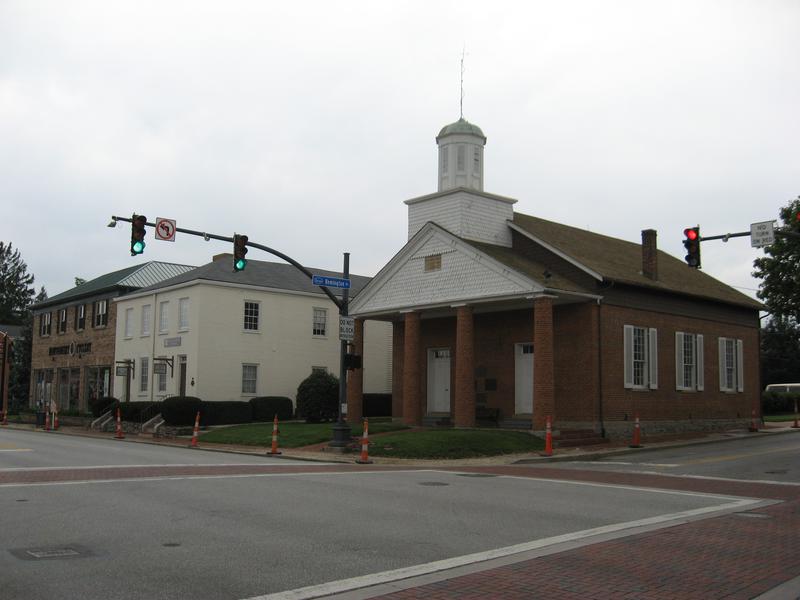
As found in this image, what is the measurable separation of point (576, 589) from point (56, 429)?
40.8 metres

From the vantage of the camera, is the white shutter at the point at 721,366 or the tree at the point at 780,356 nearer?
the white shutter at the point at 721,366

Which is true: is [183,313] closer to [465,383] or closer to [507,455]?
[465,383]

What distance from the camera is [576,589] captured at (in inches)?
289

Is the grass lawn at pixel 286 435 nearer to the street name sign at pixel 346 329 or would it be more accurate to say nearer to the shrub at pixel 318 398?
the shrub at pixel 318 398

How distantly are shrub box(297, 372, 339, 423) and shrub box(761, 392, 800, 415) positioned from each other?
29.5 metres

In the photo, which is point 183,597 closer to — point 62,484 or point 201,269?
point 62,484

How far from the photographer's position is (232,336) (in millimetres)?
40906

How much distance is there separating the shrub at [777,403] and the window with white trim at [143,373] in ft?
122

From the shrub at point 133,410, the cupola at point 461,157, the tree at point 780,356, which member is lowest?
the shrub at point 133,410

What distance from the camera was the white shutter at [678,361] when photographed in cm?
3073

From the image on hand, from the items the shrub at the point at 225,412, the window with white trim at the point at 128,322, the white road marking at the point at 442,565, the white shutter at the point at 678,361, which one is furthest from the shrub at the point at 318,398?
the white road marking at the point at 442,565

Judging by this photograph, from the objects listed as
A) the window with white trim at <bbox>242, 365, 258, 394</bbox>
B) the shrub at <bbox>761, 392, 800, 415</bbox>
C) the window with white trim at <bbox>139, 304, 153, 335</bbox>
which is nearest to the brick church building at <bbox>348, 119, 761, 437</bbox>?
the window with white trim at <bbox>242, 365, 258, 394</bbox>

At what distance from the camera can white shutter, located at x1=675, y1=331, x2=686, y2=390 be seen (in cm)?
3073

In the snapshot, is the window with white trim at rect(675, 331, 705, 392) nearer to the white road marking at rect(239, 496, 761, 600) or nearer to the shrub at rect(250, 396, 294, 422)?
the shrub at rect(250, 396, 294, 422)
